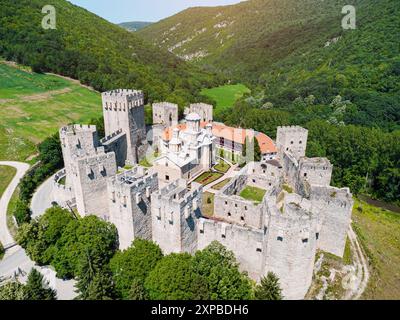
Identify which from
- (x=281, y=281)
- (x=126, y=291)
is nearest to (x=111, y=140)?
(x=126, y=291)

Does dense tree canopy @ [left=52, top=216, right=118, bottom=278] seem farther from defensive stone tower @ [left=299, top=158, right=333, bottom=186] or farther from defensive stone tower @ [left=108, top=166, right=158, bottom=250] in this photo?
defensive stone tower @ [left=299, top=158, right=333, bottom=186]

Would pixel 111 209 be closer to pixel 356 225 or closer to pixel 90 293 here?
pixel 90 293

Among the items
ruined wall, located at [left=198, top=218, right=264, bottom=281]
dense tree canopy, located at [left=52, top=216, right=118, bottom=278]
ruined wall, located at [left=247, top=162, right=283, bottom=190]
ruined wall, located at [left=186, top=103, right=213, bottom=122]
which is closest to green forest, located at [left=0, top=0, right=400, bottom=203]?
ruined wall, located at [left=186, top=103, right=213, bottom=122]

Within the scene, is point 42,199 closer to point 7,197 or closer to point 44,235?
point 7,197

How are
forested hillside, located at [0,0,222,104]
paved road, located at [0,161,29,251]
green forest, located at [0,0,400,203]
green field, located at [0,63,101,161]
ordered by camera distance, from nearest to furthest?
paved road, located at [0,161,29,251]
green forest, located at [0,0,400,203]
green field, located at [0,63,101,161]
forested hillside, located at [0,0,222,104]

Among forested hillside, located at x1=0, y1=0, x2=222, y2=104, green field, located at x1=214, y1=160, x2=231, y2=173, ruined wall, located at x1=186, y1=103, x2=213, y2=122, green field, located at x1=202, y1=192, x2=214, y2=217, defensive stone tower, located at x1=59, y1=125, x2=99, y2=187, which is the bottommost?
green field, located at x1=202, y1=192, x2=214, y2=217

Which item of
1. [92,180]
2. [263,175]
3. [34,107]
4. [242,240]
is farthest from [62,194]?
[34,107]
